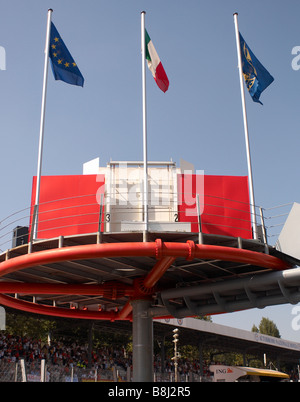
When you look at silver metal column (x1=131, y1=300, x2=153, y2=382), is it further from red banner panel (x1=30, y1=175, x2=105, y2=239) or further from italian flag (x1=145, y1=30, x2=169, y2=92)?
italian flag (x1=145, y1=30, x2=169, y2=92)

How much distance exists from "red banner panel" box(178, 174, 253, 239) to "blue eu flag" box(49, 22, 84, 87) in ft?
24.8

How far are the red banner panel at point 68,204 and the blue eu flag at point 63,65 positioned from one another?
536cm

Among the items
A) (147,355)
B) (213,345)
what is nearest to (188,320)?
(213,345)

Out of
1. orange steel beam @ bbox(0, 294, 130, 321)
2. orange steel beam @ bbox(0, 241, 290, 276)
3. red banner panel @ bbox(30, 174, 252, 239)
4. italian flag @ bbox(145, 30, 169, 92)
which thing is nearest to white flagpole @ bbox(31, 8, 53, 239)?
red banner panel @ bbox(30, 174, 252, 239)

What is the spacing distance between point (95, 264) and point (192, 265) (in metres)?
4.75

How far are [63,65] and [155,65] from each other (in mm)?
4803

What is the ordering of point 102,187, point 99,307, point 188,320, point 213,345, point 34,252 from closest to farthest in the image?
point 34,252, point 102,187, point 99,307, point 188,320, point 213,345

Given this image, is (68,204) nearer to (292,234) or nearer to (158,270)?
(158,270)

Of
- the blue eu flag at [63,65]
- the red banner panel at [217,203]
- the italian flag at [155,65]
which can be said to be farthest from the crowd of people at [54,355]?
the italian flag at [155,65]

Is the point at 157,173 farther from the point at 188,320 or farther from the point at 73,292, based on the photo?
the point at 188,320

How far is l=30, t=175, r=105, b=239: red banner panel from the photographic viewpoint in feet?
70.3

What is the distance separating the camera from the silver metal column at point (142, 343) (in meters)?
23.8

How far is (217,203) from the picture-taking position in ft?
72.8

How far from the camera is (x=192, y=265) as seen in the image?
76.8 feet
